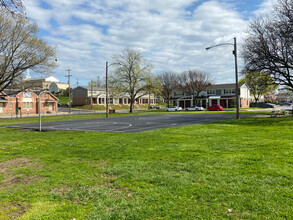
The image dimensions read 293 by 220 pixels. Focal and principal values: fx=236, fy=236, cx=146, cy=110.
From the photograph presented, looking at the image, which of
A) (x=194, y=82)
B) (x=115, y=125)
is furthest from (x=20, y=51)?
(x=194, y=82)

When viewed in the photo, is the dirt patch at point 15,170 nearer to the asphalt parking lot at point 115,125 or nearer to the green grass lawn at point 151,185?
the green grass lawn at point 151,185

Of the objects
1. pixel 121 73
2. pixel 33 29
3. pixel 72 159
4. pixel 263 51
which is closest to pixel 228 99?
pixel 121 73

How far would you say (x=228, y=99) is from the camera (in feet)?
257

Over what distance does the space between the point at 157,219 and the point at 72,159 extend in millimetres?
5284

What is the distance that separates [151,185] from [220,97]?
77485 mm

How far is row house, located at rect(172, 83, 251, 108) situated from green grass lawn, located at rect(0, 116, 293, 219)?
2820 inches

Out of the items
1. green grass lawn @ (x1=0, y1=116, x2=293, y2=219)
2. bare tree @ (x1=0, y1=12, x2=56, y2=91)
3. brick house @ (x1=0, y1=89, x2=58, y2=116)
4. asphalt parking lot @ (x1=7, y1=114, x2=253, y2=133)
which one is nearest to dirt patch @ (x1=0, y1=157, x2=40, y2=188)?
green grass lawn @ (x1=0, y1=116, x2=293, y2=219)

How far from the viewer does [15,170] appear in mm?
7098

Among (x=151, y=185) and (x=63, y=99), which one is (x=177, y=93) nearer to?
(x=63, y=99)

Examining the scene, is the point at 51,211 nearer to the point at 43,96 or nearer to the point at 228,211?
the point at 228,211

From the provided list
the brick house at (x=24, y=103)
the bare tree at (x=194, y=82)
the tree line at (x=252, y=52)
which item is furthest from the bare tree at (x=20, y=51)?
the bare tree at (x=194, y=82)

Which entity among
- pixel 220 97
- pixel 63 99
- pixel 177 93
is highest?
pixel 177 93

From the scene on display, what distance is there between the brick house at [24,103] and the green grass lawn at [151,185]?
50.2 meters

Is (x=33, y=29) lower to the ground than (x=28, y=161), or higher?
higher
